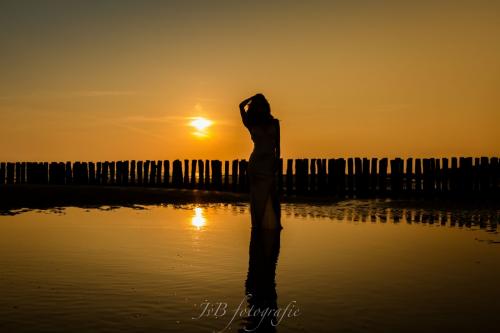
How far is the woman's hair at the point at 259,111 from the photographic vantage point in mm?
10070

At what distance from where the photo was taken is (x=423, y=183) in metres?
21.9

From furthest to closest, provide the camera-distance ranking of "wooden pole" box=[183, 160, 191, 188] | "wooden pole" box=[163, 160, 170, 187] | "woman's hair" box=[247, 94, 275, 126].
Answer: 1. "wooden pole" box=[163, 160, 170, 187]
2. "wooden pole" box=[183, 160, 191, 188]
3. "woman's hair" box=[247, 94, 275, 126]

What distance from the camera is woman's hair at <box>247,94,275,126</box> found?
10.1 metres

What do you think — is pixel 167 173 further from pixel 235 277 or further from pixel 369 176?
pixel 235 277

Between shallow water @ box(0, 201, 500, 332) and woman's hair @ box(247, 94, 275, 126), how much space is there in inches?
71.7

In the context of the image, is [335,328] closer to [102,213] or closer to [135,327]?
[135,327]

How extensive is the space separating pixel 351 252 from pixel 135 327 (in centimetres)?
423

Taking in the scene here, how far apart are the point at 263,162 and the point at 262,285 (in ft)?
16.4

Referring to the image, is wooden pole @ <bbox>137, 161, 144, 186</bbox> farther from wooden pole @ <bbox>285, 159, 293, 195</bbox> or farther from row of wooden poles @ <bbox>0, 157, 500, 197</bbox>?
wooden pole @ <bbox>285, 159, 293, 195</bbox>

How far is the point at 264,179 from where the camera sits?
10148 mm

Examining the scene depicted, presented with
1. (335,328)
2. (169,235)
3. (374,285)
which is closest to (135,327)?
(335,328)

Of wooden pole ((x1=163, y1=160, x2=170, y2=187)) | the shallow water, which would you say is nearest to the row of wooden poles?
wooden pole ((x1=163, y1=160, x2=170, y2=187))

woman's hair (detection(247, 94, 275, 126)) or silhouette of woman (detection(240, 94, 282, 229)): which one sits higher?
woman's hair (detection(247, 94, 275, 126))

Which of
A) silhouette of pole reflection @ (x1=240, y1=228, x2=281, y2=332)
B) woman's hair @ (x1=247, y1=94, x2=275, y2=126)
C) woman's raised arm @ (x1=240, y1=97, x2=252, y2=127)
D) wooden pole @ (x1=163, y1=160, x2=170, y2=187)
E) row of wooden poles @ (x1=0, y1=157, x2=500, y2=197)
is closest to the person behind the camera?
silhouette of pole reflection @ (x1=240, y1=228, x2=281, y2=332)
